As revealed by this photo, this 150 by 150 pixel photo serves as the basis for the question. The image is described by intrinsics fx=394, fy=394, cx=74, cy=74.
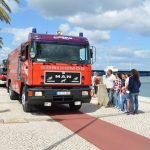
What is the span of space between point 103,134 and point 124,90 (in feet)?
18.2

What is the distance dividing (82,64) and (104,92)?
9.69 ft

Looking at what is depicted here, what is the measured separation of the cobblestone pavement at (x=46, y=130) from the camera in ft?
29.2

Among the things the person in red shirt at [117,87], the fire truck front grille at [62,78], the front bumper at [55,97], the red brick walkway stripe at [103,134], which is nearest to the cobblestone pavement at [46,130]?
the red brick walkway stripe at [103,134]

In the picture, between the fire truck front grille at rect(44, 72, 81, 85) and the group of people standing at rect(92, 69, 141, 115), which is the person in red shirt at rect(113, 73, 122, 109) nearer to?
the group of people standing at rect(92, 69, 141, 115)

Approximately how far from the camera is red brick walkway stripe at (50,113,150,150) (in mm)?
8961

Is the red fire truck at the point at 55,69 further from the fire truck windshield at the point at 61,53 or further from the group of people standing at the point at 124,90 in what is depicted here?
the group of people standing at the point at 124,90

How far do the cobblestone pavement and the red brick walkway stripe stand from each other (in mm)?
265

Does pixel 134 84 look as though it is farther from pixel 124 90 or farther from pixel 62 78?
pixel 62 78

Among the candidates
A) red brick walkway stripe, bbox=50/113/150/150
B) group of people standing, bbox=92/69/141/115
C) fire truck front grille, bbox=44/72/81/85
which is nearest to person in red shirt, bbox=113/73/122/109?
group of people standing, bbox=92/69/141/115

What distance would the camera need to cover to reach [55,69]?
14648mm

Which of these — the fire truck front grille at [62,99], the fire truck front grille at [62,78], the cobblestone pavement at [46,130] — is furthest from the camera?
the fire truck front grille at [62,99]

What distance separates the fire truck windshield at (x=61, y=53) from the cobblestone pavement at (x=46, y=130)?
2131 millimetres

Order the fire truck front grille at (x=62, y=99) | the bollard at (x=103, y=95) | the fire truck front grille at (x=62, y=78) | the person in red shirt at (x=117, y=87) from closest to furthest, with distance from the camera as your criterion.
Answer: the fire truck front grille at (x=62, y=78) < the fire truck front grille at (x=62, y=99) < the person in red shirt at (x=117, y=87) < the bollard at (x=103, y=95)

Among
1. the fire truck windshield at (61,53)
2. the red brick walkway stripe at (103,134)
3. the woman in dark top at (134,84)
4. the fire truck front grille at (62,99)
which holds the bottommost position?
the red brick walkway stripe at (103,134)
